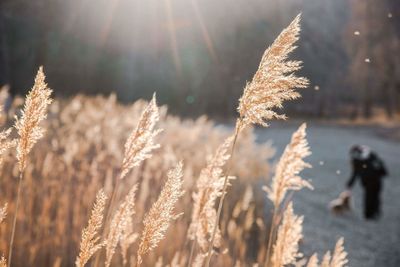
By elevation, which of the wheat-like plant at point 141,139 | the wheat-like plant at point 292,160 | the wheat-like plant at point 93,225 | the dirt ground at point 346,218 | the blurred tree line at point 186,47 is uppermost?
the blurred tree line at point 186,47

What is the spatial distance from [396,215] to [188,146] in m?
3.98

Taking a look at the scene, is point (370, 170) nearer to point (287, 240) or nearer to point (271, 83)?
point (287, 240)

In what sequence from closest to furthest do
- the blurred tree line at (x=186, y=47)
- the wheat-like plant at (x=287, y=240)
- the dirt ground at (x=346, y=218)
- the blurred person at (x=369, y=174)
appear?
the wheat-like plant at (x=287, y=240) < the dirt ground at (x=346, y=218) < the blurred person at (x=369, y=174) < the blurred tree line at (x=186, y=47)

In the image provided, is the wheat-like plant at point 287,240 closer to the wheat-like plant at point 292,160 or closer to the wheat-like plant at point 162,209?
the wheat-like plant at point 292,160

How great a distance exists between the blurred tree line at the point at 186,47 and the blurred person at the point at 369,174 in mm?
15908

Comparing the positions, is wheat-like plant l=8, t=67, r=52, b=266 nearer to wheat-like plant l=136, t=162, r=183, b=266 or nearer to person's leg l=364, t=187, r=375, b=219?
wheat-like plant l=136, t=162, r=183, b=266

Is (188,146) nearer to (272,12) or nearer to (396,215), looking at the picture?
(396,215)

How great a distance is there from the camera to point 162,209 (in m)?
1.09

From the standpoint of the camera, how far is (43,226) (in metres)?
3.18

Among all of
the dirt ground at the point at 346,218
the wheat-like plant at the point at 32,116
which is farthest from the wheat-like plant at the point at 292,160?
the dirt ground at the point at 346,218

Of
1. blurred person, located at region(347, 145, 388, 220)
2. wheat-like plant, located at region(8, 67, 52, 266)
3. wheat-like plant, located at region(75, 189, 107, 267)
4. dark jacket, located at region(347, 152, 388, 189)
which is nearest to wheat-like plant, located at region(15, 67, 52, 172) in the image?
wheat-like plant, located at region(8, 67, 52, 266)

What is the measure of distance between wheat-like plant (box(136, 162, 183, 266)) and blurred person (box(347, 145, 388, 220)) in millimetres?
6088

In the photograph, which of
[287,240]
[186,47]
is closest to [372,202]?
[287,240]

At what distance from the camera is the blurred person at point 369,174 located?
22.6ft
